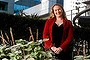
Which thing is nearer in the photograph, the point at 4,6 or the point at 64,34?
the point at 64,34

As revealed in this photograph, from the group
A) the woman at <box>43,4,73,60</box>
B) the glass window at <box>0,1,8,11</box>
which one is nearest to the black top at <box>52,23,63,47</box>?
the woman at <box>43,4,73,60</box>

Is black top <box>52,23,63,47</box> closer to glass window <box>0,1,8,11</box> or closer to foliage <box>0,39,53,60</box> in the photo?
foliage <box>0,39,53,60</box>

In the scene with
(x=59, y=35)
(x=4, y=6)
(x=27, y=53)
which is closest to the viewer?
(x=59, y=35)

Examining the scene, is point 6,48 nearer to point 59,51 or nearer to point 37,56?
point 37,56

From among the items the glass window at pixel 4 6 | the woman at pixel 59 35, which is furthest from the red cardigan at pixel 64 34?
the glass window at pixel 4 6

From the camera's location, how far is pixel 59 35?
4277mm

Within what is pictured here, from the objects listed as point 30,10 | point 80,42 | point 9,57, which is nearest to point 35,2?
point 30,10

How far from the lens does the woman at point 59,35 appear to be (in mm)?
4254

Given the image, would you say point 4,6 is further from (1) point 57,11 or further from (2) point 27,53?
(1) point 57,11

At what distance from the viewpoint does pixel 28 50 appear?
16.2ft

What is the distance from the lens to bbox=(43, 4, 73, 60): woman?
14.0 feet

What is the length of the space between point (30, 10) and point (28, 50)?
1978 inches

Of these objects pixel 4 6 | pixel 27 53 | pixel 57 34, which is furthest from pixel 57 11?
pixel 4 6

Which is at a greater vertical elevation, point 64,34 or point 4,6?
point 64,34
